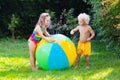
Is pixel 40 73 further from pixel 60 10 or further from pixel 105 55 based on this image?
pixel 60 10

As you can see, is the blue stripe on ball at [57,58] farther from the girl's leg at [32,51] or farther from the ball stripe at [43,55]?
the girl's leg at [32,51]

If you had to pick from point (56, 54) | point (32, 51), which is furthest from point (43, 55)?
point (32, 51)

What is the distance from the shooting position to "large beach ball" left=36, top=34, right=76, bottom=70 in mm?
9102

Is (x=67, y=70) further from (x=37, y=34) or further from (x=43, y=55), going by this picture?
(x=37, y=34)

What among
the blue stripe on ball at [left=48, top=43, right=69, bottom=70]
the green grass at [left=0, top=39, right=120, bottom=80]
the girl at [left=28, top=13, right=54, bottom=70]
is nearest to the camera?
the green grass at [left=0, top=39, right=120, bottom=80]

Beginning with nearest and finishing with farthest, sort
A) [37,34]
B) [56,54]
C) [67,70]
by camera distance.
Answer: [56,54]
[67,70]
[37,34]

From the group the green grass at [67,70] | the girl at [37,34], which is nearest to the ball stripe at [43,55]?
the green grass at [67,70]

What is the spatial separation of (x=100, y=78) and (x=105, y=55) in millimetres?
3829

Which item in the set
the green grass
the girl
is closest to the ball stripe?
the green grass

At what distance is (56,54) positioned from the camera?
909 centimetres

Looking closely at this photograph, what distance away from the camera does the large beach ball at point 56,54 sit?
358 inches

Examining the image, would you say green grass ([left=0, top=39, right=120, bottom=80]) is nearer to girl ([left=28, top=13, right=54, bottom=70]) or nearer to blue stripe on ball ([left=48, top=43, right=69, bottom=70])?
blue stripe on ball ([left=48, top=43, right=69, bottom=70])

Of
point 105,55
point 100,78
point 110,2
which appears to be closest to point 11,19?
point 105,55

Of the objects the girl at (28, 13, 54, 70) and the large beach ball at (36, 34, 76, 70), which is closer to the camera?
the large beach ball at (36, 34, 76, 70)
